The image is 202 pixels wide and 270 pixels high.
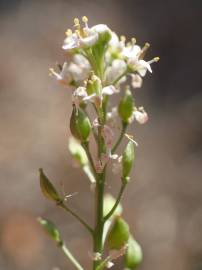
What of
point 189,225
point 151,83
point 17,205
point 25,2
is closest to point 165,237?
point 189,225

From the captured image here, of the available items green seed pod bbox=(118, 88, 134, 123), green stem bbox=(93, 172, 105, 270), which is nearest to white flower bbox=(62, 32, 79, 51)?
green seed pod bbox=(118, 88, 134, 123)

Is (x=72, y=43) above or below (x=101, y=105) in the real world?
above

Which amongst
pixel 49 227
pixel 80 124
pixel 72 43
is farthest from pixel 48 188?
pixel 72 43

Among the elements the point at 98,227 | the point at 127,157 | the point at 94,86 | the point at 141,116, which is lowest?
the point at 98,227

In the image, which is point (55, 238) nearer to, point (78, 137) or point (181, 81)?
point (78, 137)

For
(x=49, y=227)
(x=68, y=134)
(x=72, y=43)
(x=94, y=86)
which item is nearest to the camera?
(x=94, y=86)

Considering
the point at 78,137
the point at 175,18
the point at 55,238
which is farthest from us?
the point at 175,18

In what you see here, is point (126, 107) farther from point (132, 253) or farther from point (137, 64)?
point (132, 253)
